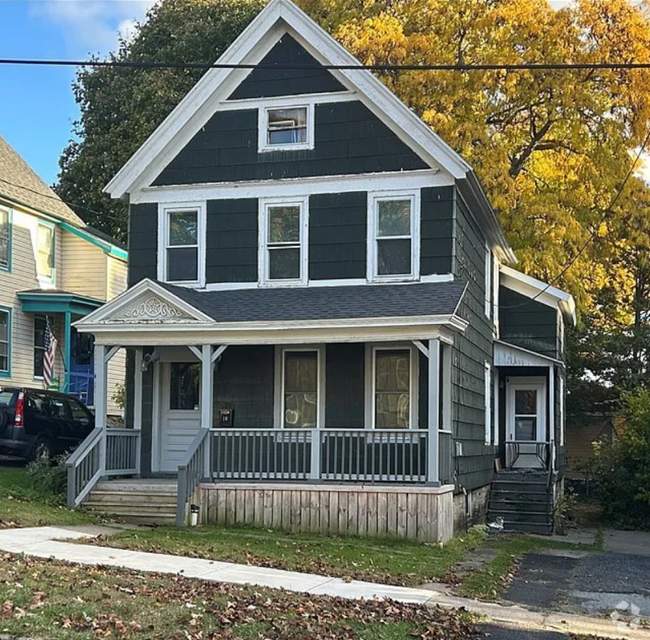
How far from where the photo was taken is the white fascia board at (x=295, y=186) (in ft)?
54.2

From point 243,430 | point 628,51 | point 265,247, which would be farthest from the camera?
point 628,51

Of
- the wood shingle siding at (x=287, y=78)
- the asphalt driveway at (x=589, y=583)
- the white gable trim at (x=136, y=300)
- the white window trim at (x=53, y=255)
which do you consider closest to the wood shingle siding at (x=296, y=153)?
the wood shingle siding at (x=287, y=78)

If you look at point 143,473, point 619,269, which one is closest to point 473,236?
point 143,473

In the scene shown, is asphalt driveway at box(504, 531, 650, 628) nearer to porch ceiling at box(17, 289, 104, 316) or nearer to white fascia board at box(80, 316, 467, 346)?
white fascia board at box(80, 316, 467, 346)

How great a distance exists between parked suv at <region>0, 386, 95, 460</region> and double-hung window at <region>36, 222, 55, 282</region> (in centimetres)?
746

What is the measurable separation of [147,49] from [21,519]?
92.9 feet

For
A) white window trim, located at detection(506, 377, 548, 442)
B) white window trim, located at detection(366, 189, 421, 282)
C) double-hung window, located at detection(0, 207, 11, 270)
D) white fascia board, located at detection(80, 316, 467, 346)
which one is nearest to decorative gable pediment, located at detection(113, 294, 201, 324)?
white fascia board, located at detection(80, 316, 467, 346)

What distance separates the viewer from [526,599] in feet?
34.7

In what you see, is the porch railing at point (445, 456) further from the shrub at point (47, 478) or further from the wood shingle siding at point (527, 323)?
the wood shingle siding at point (527, 323)

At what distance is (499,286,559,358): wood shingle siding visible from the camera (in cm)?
2183

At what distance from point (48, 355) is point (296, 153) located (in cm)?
1093

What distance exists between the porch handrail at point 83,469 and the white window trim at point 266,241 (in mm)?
A: 4068

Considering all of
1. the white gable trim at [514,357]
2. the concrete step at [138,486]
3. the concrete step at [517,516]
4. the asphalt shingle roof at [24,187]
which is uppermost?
the asphalt shingle roof at [24,187]

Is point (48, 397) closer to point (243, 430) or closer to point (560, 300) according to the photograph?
point (243, 430)
